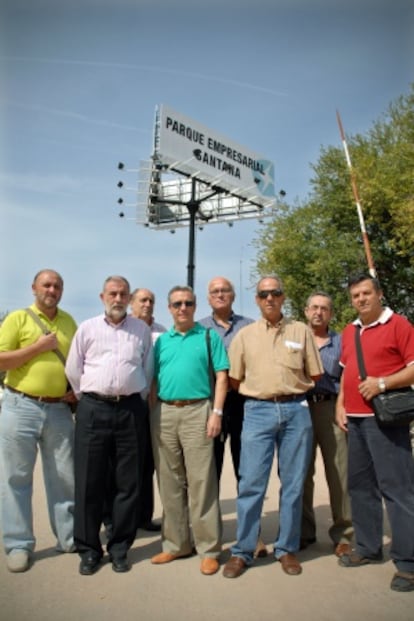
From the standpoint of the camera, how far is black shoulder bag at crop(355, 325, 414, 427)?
3600mm

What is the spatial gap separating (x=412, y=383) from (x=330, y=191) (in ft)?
59.5

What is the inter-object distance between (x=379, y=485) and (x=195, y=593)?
1497 mm

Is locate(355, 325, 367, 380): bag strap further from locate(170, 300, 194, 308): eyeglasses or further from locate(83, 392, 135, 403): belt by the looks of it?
Answer: locate(83, 392, 135, 403): belt

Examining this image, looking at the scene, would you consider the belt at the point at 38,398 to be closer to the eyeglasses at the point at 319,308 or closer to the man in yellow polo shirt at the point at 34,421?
the man in yellow polo shirt at the point at 34,421

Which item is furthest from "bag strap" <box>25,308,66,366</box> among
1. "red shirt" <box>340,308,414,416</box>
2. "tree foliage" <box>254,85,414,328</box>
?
"tree foliage" <box>254,85,414,328</box>

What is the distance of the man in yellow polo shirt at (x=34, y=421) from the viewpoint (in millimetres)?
3994

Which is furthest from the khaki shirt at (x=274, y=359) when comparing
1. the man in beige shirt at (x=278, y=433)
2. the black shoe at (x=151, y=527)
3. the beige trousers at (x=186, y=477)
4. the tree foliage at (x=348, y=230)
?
the tree foliage at (x=348, y=230)

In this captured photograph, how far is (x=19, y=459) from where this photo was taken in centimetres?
402

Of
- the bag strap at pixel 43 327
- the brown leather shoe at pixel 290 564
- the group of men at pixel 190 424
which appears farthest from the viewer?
the bag strap at pixel 43 327

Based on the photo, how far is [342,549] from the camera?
4.10 meters

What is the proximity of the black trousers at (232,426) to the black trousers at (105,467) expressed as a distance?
679mm

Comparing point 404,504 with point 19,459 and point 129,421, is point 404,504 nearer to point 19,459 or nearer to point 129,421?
point 129,421

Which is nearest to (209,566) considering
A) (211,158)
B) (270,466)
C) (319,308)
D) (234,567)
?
(234,567)

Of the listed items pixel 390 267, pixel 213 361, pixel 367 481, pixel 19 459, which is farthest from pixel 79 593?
pixel 390 267
